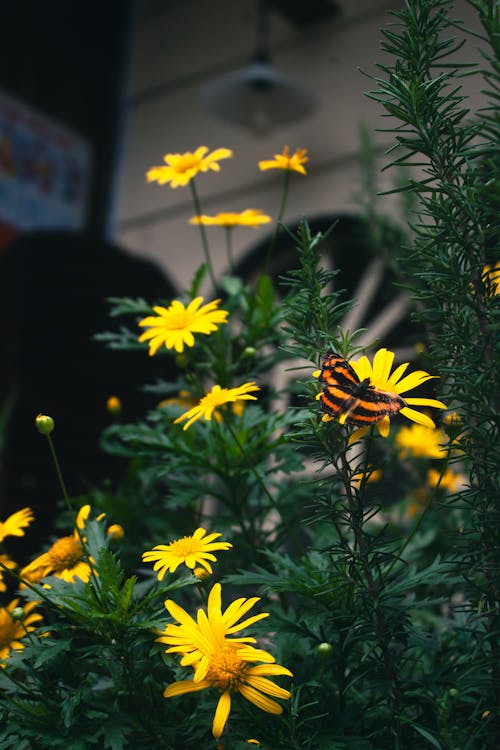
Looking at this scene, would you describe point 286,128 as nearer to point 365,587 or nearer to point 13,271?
point 13,271

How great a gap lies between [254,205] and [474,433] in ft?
10.1

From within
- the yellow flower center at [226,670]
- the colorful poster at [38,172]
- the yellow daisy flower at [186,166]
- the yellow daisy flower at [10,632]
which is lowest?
the yellow daisy flower at [10,632]

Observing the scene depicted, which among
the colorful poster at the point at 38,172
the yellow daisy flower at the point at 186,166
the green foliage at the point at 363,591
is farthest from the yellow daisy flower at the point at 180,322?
the colorful poster at the point at 38,172

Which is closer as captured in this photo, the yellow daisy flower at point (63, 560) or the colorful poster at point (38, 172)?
the yellow daisy flower at point (63, 560)

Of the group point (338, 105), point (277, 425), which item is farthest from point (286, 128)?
point (277, 425)

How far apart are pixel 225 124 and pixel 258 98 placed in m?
0.60

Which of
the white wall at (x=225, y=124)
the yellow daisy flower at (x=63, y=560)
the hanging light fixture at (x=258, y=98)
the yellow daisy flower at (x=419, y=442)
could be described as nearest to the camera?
the yellow daisy flower at (x=63, y=560)

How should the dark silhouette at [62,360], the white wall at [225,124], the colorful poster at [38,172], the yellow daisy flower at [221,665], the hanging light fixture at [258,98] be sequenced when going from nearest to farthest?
1. the yellow daisy flower at [221,665]
2. the dark silhouette at [62,360]
3. the hanging light fixture at [258,98]
4. the white wall at [225,124]
5. the colorful poster at [38,172]

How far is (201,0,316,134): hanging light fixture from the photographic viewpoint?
10.2 feet

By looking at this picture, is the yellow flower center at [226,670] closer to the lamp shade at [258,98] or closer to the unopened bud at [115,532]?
the unopened bud at [115,532]

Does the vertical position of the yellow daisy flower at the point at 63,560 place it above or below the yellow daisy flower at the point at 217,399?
below

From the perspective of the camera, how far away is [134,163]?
164 inches

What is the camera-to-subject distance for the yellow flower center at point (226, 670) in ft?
2.02

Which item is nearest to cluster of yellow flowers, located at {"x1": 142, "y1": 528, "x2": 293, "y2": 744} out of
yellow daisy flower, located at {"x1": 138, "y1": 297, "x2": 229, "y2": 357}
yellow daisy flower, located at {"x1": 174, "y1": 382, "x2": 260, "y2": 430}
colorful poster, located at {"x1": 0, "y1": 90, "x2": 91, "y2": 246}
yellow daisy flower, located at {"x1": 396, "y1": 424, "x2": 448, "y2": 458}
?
yellow daisy flower, located at {"x1": 174, "y1": 382, "x2": 260, "y2": 430}
